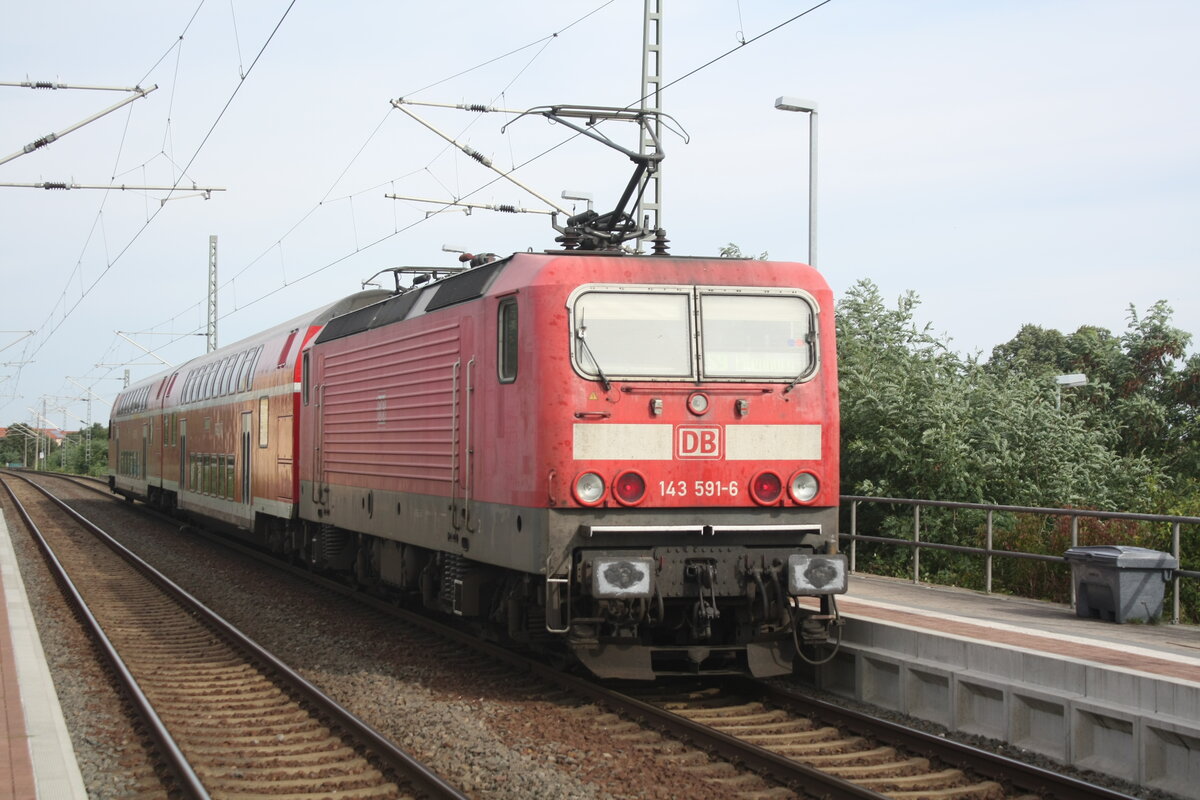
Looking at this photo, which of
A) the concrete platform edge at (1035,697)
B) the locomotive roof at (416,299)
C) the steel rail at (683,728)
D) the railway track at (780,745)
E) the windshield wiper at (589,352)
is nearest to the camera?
the steel rail at (683,728)

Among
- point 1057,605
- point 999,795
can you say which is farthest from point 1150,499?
point 999,795

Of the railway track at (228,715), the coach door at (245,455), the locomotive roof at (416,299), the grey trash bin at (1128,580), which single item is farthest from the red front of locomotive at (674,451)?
the coach door at (245,455)

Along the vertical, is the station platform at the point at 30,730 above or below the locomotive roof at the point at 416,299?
below

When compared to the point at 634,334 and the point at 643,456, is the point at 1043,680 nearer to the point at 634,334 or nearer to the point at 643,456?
the point at 643,456

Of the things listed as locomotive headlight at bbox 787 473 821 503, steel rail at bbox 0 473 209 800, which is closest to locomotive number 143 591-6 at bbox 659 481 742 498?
locomotive headlight at bbox 787 473 821 503

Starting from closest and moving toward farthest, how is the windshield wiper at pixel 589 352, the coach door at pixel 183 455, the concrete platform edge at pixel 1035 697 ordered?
the concrete platform edge at pixel 1035 697
the windshield wiper at pixel 589 352
the coach door at pixel 183 455

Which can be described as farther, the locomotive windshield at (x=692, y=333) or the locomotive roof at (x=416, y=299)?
the locomotive roof at (x=416, y=299)

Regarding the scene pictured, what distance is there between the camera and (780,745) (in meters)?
8.19

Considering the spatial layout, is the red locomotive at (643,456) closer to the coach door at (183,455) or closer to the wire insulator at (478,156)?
the wire insulator at (478,156)

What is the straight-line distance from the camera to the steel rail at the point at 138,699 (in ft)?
23.9

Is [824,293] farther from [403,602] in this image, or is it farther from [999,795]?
[403,602]

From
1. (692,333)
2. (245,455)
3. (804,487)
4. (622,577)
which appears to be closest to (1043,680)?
(804,487)

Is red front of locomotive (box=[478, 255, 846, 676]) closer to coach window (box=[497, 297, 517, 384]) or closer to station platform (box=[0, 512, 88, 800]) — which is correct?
coach window (box=[497, 297, 517, 384])

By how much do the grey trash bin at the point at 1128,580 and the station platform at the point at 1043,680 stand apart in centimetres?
13
